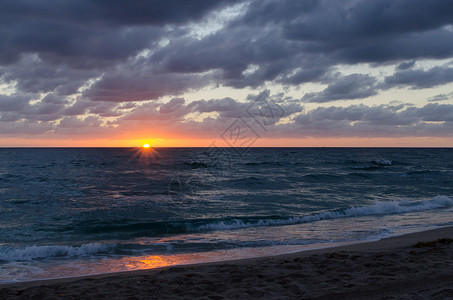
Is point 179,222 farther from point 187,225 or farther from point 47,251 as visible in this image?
point 47,251

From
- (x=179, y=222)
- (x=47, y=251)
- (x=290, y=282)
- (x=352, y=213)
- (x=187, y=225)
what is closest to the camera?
(x=290, y=282)

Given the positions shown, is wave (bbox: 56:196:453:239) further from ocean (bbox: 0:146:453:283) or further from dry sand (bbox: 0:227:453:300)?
dry sand (bbox: 0:227:453:300)

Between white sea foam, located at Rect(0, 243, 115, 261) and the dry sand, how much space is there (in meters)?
2.95

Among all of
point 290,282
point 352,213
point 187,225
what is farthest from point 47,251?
point 352,213

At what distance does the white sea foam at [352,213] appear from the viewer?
14.6m

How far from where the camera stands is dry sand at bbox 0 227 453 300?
19.0 ft

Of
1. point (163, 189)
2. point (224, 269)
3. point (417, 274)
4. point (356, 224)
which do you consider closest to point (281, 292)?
point (224, 269)

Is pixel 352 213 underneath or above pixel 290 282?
underneath

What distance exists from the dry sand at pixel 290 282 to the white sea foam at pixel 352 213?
258 inches

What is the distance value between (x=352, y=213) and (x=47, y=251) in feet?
43.4

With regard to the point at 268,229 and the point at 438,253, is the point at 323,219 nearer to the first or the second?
the point at 268,229

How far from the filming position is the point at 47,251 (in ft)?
34.1

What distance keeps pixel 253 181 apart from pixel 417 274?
24.2 metres

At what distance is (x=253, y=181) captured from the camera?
1211 inches
